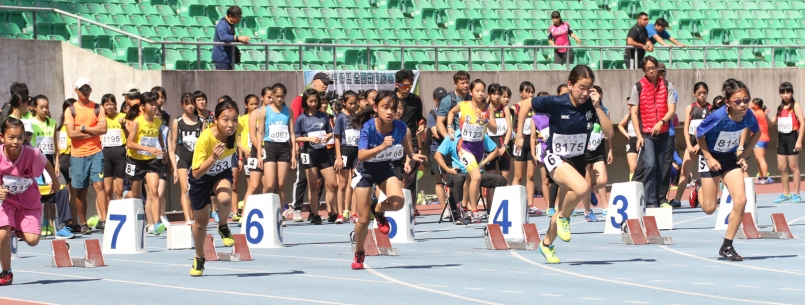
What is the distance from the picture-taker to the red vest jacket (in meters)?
18.3

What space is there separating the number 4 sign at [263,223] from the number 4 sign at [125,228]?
3.68 feet

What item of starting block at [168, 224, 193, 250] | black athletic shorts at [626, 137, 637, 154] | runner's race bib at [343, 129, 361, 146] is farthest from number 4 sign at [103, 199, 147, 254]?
black athletic shorts at [626, 137, 637, 154]

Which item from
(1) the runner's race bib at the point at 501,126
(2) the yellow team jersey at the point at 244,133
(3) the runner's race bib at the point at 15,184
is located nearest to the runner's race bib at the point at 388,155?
(3) the runner's race bib at the point at 15,184

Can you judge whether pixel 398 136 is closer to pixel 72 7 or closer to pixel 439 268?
pixel 439 268

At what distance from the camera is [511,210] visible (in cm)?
1479

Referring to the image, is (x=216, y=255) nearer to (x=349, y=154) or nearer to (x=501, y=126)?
(x=349, y=154)

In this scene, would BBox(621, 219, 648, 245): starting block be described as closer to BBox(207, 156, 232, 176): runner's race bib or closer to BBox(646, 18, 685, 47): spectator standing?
BBox(207, 156, 232, 176): runner's race bib

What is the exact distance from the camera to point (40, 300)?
10242 mm

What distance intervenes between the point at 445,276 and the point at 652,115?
751 centimetres

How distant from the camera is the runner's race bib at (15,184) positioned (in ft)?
36.9

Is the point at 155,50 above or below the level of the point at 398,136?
above

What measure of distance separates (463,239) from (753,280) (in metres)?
4.96

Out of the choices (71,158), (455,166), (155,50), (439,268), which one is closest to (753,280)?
(439,268)

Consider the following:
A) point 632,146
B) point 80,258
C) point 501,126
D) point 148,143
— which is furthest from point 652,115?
point 80,258
